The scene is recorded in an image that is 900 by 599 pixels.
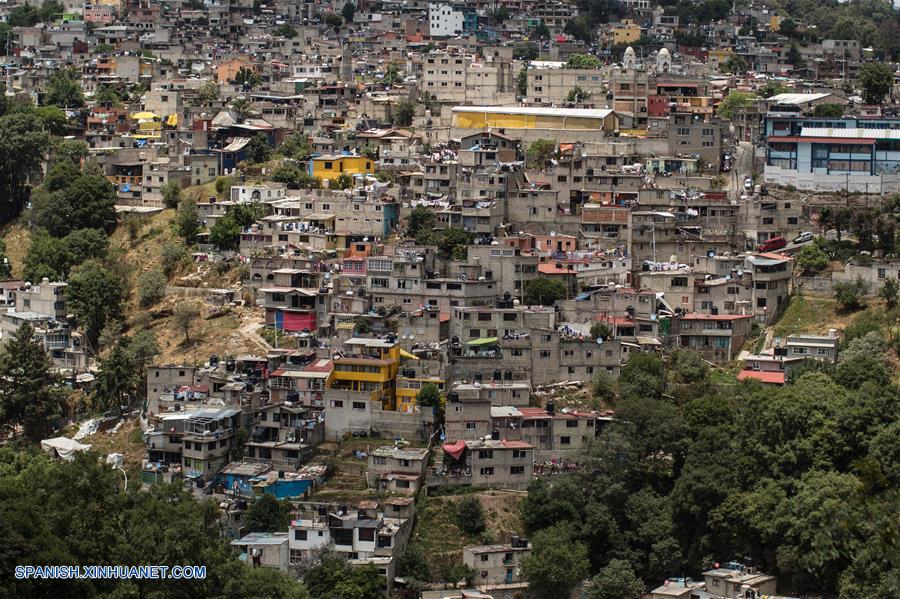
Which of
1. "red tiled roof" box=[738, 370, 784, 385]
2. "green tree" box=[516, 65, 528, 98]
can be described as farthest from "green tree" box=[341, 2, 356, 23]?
"red tiled roof" box=[738, 370, 784, 385]

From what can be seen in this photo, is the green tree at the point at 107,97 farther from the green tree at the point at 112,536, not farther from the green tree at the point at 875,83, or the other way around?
the green tree at the point at 112,536

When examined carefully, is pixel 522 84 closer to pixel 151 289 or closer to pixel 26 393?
pixel 151 289

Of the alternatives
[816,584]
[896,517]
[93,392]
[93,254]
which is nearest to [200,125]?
[93,254]

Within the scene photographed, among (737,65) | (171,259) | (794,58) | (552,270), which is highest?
(737,65)

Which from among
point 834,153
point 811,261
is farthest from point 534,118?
point 811,261

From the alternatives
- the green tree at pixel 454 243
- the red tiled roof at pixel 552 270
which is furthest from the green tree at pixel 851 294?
the green tree at pixel 454 243

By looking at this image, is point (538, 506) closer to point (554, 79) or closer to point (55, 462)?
point (55, 462)

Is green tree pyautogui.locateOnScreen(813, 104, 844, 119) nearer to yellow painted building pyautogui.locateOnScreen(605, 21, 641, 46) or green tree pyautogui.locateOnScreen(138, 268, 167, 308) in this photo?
green tree pyautogui.locateOnScreen(138, 268, 167, 308)

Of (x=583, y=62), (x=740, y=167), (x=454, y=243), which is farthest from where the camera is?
(x=583, y=62)
